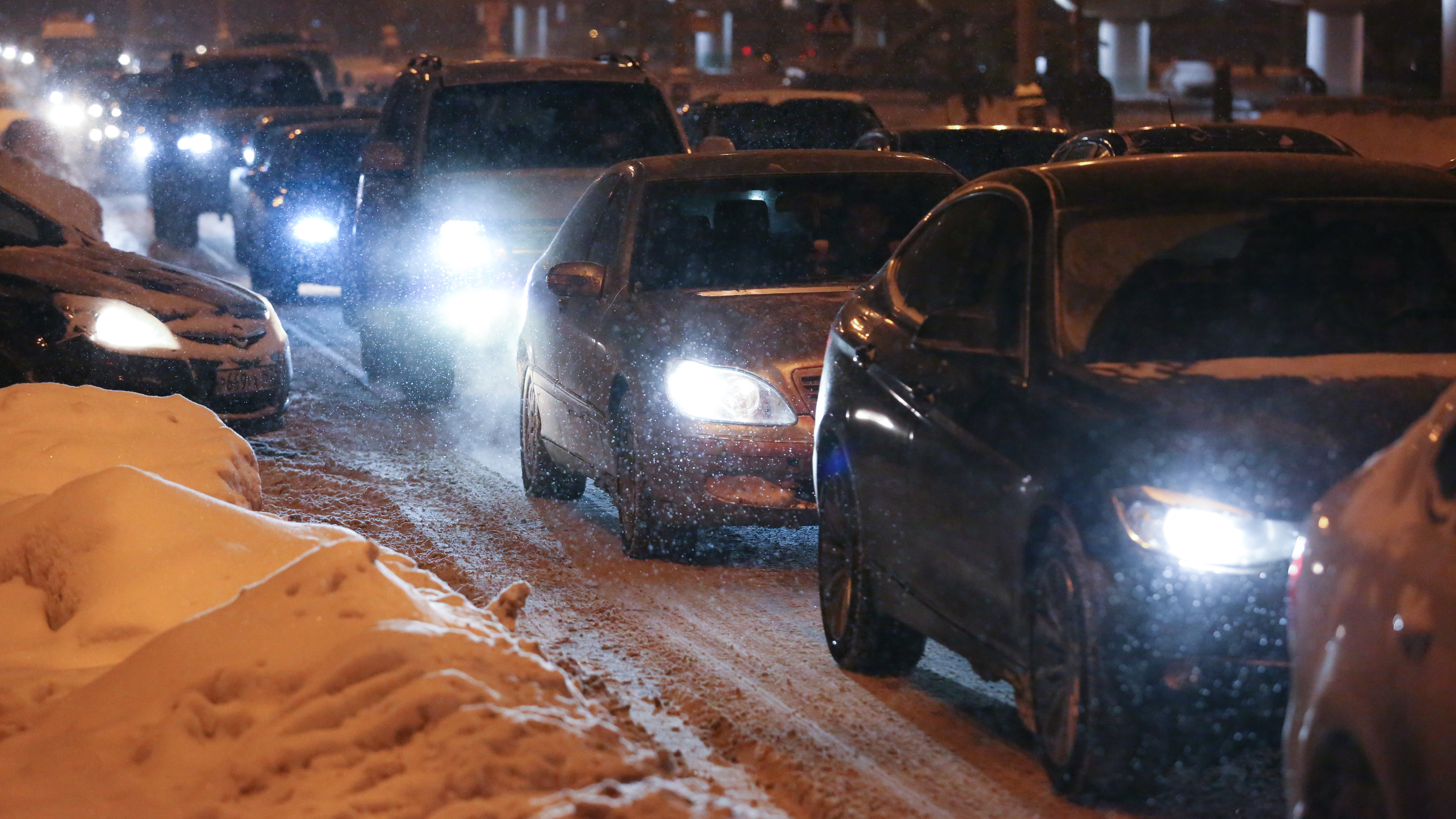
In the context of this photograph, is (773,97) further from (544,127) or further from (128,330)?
(128,330)

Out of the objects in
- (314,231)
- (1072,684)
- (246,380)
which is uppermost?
(314,231)

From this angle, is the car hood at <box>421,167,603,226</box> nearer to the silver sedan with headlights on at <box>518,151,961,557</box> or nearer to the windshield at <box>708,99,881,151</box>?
the silver sedan with headlights on at <box>518,151,961,557</box>

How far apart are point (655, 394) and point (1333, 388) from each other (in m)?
3.43

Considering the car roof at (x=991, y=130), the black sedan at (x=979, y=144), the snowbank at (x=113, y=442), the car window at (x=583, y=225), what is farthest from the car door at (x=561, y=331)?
the car roof at (x=991, y=130)

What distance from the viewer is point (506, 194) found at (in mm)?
11484

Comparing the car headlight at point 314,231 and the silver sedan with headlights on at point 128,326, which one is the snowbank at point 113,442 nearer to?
the silver sedan with headlights on at point 128,326

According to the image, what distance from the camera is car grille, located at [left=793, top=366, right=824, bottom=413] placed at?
24.0 feet

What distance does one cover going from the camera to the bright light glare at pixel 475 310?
11.4m

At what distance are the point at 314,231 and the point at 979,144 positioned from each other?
22.1ft

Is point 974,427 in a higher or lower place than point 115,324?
higher

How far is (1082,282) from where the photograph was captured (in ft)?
16.6

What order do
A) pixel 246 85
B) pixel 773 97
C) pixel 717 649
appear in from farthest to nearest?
pixel 246 85 < pixel 773 97 < pixel 717 649

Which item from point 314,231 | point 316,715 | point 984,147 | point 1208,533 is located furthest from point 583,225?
point 314,231

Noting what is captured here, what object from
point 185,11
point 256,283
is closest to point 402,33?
point 185,11
